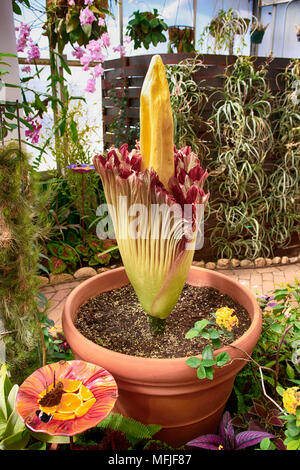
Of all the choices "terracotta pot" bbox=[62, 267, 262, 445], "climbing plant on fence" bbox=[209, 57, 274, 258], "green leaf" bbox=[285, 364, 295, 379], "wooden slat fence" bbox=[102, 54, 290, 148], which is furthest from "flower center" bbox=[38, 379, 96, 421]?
"wooden slat fence" bbox=[102, 54, 290, 148]

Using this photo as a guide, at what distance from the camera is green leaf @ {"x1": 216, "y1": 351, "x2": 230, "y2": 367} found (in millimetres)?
1003

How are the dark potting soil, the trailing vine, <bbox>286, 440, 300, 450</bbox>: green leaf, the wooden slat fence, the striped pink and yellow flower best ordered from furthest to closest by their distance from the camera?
the wooden slat fence, the trailing vine, the dark potting soil, <bbox>286, 440, 300, 450</bbox>: green leaf, the striped pink and yellow flower

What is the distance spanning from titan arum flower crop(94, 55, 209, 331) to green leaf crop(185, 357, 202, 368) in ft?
0.76

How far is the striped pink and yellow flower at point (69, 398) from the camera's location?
77 cm

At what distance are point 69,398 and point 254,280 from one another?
9.14 feet

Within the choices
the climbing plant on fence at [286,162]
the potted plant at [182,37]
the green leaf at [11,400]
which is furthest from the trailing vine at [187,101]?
the green leaf at [11,400]

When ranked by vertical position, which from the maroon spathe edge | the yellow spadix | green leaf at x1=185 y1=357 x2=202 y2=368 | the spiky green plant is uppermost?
the yellow spadix

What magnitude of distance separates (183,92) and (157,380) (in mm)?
2752

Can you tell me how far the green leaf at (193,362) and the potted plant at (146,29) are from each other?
3937mm

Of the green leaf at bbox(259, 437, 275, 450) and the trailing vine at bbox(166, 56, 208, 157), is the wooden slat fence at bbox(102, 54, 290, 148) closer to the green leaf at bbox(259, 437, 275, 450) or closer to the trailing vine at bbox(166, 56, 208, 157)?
the trailing vine at bbox(166, 56, 208, 157)

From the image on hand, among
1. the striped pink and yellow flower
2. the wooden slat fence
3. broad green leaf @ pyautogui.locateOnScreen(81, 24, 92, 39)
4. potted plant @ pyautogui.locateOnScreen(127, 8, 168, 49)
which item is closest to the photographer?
the striped pink and yellow flower

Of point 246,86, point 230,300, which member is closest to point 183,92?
point 246,86

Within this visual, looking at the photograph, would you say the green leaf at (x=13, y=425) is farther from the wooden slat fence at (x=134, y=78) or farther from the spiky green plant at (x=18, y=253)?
the wooden slat fence at (x=134, y=78)

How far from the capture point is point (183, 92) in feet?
10.6
